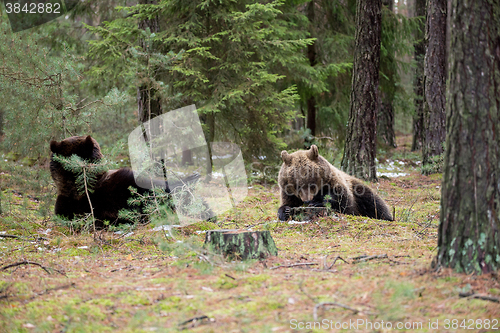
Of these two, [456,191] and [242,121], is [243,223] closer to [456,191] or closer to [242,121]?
[456,191]

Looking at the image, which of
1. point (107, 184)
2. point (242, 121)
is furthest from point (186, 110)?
point (107, 184)

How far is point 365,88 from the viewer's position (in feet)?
34.9

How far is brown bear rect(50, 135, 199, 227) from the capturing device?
21.0 ft

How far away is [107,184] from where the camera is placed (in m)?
6.44

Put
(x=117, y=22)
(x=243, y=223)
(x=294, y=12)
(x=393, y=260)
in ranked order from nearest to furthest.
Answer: (x=393, y=260) → (x=243, y=223) → (x=117, y=22) → (x=294, y=12)

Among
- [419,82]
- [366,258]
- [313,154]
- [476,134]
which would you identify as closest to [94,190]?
[313,154]

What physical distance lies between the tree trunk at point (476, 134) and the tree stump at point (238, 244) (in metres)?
1.94

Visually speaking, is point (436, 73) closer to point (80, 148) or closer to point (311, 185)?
point (311, 185)

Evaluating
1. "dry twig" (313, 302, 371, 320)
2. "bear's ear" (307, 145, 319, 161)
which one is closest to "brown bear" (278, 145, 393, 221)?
"bear's ear" (307, 145, 319, 161)

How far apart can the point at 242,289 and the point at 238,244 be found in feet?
3.07

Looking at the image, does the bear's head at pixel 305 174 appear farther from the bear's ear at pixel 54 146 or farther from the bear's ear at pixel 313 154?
the bear's ear at pixel 54 146

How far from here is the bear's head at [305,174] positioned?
6.31m

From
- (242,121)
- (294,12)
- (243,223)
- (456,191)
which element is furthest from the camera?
(294,12)

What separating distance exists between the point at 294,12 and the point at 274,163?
5.79 m
